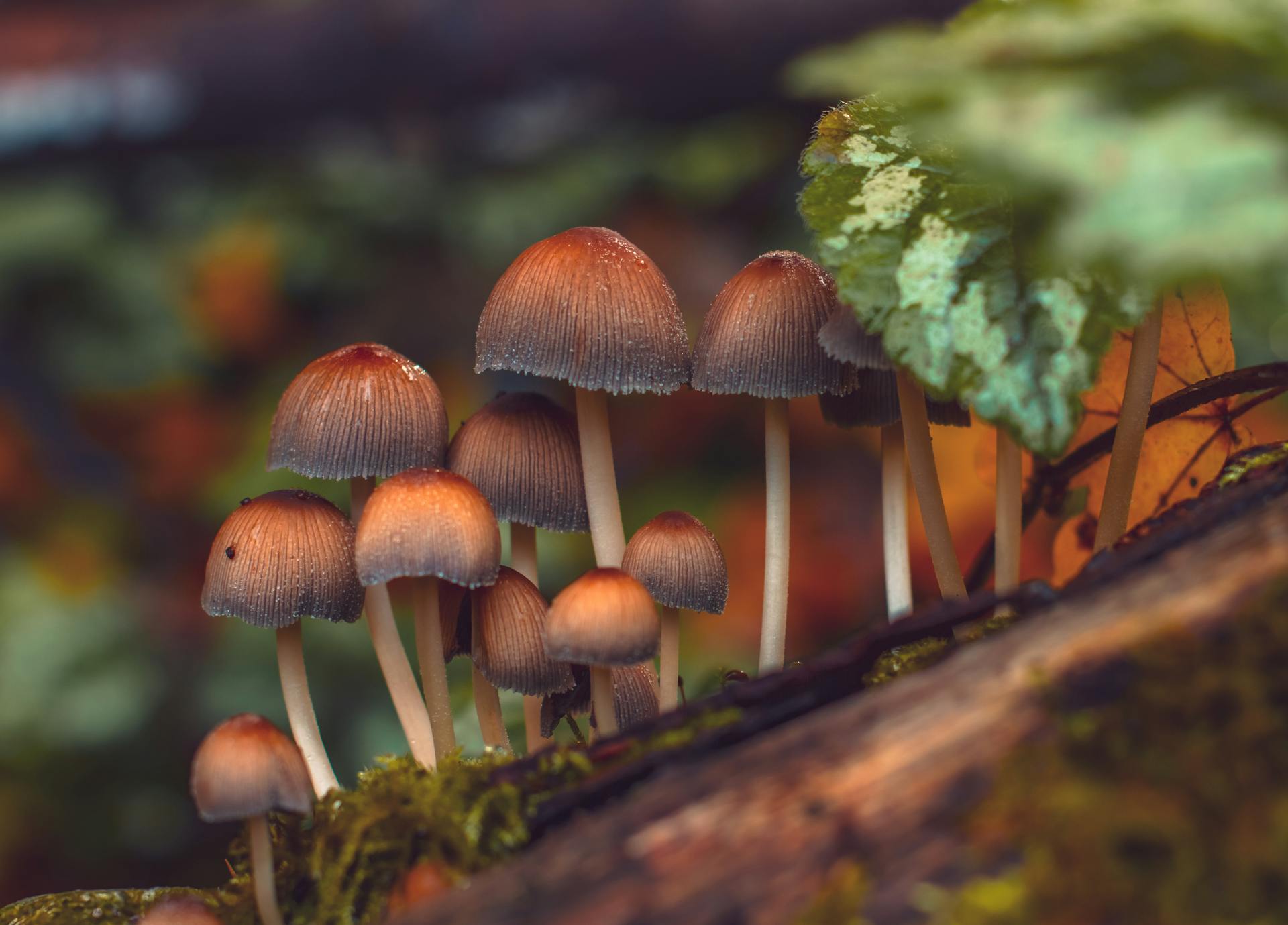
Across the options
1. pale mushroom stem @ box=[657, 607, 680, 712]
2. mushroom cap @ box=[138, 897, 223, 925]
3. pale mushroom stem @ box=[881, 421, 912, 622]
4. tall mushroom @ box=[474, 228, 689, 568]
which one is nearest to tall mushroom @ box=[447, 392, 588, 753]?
tall mushroom @ box=[474, 228, 689, 568]

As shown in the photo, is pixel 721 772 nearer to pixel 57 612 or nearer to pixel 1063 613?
pixel 1063 613

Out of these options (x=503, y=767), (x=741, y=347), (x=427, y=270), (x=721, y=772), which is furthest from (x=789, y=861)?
(x=427, y=270)

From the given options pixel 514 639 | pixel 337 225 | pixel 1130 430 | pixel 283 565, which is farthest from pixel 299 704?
pixel 337 225

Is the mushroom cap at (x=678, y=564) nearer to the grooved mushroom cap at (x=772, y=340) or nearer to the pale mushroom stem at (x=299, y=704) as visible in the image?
the grooved mushroom cap at (x=772, y=340)

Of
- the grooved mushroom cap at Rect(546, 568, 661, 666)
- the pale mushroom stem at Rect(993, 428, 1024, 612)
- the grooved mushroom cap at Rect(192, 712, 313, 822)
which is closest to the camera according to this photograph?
the grooved mushroom cap at Rect(192, 712, 313, 822)

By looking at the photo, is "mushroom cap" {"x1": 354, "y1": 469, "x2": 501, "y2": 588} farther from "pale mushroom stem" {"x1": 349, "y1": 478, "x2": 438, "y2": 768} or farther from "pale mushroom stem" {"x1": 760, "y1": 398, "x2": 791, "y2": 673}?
"pale mushroom stem" {"x1": 760, "y1": 398, "x2": 791, "y2": 673}

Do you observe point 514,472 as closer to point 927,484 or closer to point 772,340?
point 772,340
